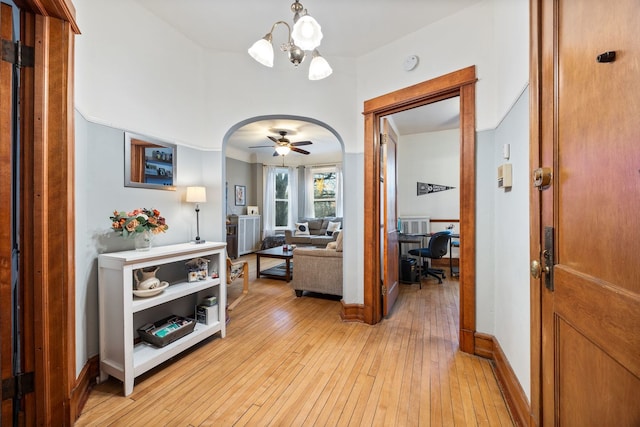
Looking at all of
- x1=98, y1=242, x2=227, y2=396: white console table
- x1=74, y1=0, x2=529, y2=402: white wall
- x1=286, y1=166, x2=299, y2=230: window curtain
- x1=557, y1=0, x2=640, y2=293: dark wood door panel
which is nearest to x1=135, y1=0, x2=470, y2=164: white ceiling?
x1=74, y1=0, x2=529, y2=402: white wall

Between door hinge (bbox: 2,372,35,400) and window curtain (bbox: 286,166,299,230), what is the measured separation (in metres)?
6.33

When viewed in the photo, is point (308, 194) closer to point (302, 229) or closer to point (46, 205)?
point (302, 229)

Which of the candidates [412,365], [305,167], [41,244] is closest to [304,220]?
[305,167]

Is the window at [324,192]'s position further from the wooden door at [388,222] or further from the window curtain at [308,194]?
the wooden door at [388,222]

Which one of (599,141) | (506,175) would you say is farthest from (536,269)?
(506,175)

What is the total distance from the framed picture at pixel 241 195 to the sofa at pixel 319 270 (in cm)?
398

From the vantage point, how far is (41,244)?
4.29 feet

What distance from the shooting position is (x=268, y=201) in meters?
7.43

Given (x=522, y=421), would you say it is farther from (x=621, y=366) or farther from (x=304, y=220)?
(x=304, y=220)

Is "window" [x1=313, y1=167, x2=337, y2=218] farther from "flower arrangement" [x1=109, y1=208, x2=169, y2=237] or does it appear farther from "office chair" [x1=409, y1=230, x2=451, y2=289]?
"flower arrangement" [x1=109, y1=208, x2=169, y2=237]

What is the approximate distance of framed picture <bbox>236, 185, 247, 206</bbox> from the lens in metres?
6.90

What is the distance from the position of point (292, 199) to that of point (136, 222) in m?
5.87

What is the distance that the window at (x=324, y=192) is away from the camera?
7.61 m

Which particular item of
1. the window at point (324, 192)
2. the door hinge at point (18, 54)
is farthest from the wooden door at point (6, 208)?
the window at point (324, 192)
